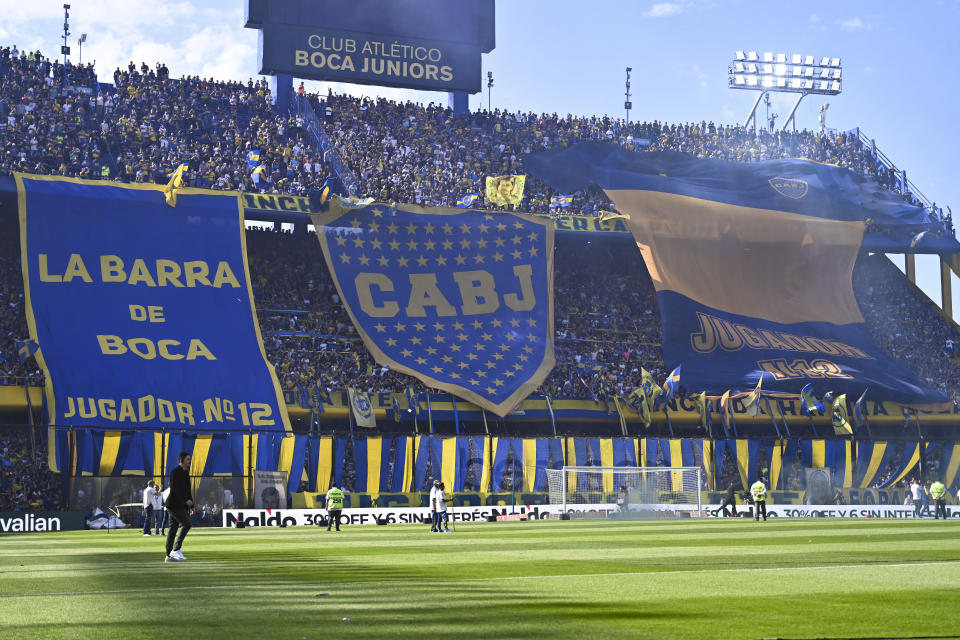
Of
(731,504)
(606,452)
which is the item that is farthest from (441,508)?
(606,452)

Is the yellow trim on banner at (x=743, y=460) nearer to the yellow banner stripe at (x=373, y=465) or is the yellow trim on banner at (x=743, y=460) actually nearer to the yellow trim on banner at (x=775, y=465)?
the yellow trim on banner at (x=775, y=465)

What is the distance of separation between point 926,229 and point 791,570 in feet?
205

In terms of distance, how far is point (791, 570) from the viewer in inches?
690

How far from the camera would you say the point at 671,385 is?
2516 inches

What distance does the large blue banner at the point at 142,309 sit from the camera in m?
53.8

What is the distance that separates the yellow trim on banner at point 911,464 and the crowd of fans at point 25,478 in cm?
4110

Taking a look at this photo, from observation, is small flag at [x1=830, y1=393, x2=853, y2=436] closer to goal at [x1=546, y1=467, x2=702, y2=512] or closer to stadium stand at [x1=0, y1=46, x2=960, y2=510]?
stadium stand at [x1=0, y1=46, x2=960, y2=510]

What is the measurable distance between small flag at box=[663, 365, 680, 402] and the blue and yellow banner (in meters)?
1.55

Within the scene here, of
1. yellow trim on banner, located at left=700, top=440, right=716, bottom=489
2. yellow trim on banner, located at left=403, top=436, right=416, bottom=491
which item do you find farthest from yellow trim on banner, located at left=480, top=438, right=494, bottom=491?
yellow trim on banner, located at left=700, top=440, right=716, bottom=489

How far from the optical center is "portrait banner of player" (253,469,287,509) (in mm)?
51469

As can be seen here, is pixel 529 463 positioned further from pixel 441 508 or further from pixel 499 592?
pixel 499 592

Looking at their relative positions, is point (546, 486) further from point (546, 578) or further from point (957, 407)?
point (546, 578)

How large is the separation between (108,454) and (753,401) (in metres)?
32.2

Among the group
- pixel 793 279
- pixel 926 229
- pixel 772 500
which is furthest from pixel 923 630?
pixel 926 229
